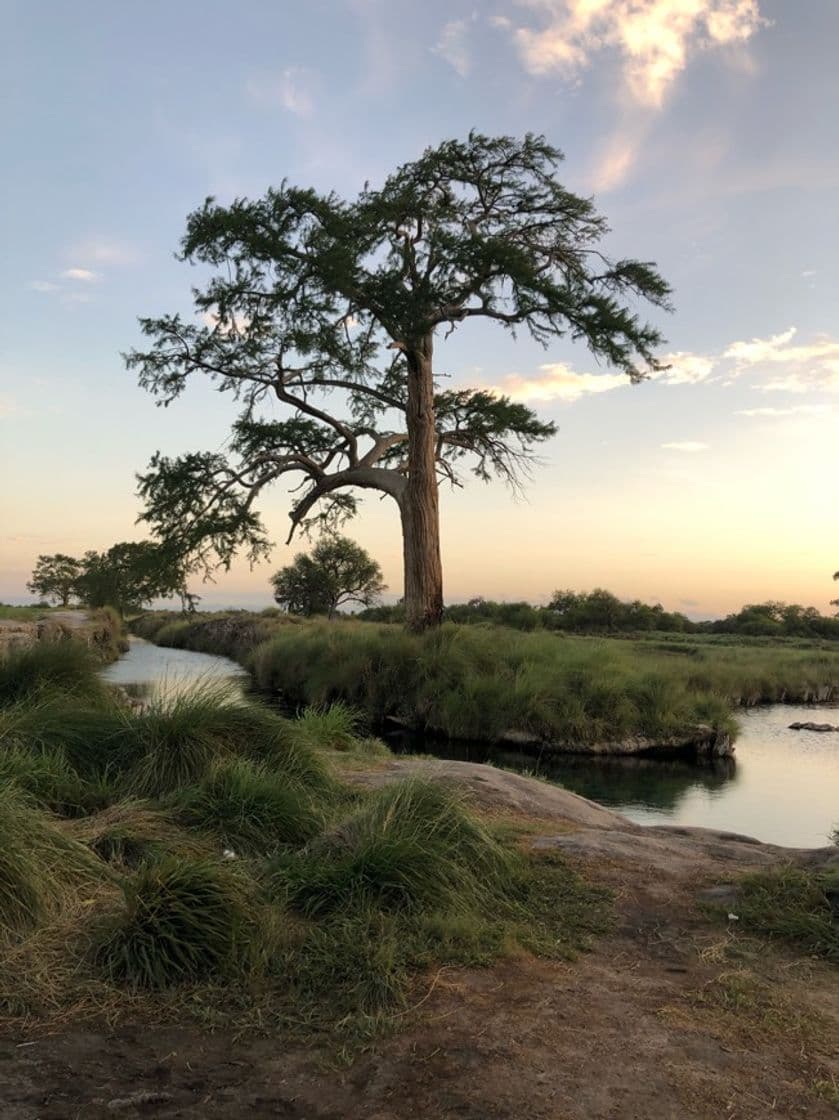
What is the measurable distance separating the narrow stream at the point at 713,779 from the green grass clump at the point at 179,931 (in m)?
3.69

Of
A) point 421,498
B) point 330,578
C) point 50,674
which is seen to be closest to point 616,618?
point 330,578

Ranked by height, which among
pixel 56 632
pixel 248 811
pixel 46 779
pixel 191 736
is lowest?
pixel 248 811

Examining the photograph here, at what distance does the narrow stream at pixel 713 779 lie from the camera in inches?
407

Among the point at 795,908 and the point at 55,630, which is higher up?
the point at 55,630

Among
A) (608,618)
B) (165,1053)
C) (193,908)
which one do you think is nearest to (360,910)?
(193,908)

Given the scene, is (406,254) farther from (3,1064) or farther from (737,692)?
(3,1064)

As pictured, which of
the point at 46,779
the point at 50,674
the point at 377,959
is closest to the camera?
the point at 377,959

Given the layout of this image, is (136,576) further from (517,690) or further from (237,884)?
(237,884)

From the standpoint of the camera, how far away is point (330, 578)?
61281mm

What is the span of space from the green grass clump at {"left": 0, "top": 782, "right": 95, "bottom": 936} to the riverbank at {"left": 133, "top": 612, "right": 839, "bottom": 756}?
11.6 metres

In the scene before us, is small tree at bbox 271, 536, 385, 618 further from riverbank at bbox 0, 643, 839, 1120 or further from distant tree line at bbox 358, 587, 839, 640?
riverbank at bbox 0, 643, 839, 1120

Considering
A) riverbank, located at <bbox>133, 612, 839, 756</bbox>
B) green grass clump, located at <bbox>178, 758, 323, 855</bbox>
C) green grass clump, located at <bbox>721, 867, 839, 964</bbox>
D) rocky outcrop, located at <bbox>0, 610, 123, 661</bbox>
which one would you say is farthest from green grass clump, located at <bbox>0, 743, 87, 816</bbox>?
riverbank, located at <bbox>133, 612, 839, 756</bbox>

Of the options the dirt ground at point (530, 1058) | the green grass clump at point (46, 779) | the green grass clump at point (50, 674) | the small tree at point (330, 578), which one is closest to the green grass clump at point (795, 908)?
the dirt ground at point (530, 1058)

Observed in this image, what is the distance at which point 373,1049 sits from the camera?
285cm
